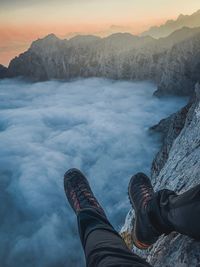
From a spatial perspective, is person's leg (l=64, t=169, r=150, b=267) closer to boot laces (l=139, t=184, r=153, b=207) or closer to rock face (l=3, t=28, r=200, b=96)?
boot laces (l=139, t=184, r=153, b=207)

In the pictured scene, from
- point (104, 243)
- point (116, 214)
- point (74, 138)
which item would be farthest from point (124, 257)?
point (74, 138)

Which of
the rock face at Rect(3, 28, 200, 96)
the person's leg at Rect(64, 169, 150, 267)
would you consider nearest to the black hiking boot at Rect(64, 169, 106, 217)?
the person's leg at Rect(64, 169, 150, 267)

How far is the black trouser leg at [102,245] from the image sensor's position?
2.40 metres

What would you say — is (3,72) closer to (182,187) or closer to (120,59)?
(120,59)

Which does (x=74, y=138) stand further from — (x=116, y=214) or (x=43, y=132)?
(x=116, y=214)

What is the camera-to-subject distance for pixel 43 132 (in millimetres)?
34938

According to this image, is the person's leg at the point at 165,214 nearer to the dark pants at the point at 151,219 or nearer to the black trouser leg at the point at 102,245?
the dark pants at the point at 151,219

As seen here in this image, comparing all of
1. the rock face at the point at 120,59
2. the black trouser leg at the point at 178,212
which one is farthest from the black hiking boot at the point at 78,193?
the rock face at the point at 120,59

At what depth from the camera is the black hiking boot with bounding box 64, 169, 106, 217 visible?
4.46m

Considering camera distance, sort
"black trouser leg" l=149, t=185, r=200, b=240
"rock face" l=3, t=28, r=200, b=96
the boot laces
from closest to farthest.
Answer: "black trouser leg" l=149, t=185, r=200, b=240, the boot laces, "rock face" l=3, t=28, r=200, b=96

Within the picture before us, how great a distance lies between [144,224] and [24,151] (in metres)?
25.6

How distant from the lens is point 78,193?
16.2 ft

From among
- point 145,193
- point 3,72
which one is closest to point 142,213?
point 145,193

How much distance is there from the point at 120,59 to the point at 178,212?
4953cm
